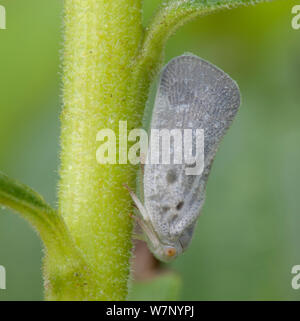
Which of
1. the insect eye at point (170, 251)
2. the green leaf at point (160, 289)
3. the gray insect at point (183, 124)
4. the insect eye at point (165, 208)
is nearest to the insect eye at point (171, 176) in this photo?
the gray insect at point (183, 124)

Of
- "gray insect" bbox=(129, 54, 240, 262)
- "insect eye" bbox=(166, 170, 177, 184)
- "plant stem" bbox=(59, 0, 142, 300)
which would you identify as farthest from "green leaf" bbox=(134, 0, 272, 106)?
"insect eye" bbox=(166, 170, 177, 184)

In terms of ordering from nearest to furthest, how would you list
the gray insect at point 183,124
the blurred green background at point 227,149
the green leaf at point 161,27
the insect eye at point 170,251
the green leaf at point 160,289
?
the green leaf at point 161,27, the gray insect at point 183,124, the insect eye at point 170,251, the green leaf at point 160,289, the blurred green background at point 227,149

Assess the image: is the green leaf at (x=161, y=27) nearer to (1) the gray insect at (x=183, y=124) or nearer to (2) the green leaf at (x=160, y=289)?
(1) the gray insect at (x=183, y=124)

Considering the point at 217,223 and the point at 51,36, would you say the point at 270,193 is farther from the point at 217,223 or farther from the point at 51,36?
the point at 51,36

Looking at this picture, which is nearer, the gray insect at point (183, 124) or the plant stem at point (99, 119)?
the plant stem at point (99, 119)

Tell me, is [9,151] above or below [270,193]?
above
